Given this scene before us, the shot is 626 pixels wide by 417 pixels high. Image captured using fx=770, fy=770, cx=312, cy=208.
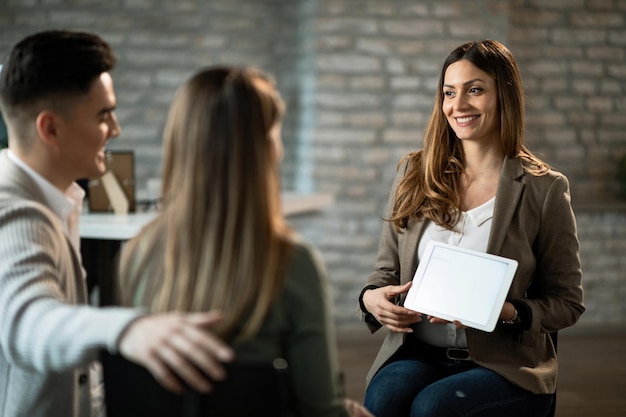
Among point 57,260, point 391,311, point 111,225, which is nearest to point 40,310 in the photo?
point 57,260

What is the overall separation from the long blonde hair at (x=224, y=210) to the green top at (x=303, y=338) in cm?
3

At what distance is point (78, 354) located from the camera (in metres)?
1.17

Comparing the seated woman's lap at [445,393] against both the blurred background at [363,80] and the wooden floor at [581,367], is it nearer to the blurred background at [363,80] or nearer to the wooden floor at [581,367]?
the wooden floor at [581,367]

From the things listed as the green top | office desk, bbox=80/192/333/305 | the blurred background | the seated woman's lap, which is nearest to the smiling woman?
the seated woman's lap

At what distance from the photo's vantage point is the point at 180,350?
42.5 inches

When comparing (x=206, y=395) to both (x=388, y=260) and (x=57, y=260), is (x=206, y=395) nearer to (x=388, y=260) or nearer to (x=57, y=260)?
(x=57, y=260)

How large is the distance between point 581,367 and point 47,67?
11.9 ft

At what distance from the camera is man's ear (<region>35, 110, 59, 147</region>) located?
1.53 metres

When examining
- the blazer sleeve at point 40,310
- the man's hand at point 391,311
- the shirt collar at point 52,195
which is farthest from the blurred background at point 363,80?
the blazer sleeve at point 40,310

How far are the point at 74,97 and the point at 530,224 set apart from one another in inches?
47.9

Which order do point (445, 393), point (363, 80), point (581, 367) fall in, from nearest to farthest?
point (445, 393), point (581, 367), point (363, 80)

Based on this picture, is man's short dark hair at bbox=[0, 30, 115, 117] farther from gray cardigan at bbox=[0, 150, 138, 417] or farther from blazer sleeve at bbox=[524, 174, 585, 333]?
blazer sleeve at bbox=[524, 174, 585, 333]

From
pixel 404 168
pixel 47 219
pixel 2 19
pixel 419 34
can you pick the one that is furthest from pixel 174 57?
pixel 47 219

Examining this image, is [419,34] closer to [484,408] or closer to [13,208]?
[484,408]
